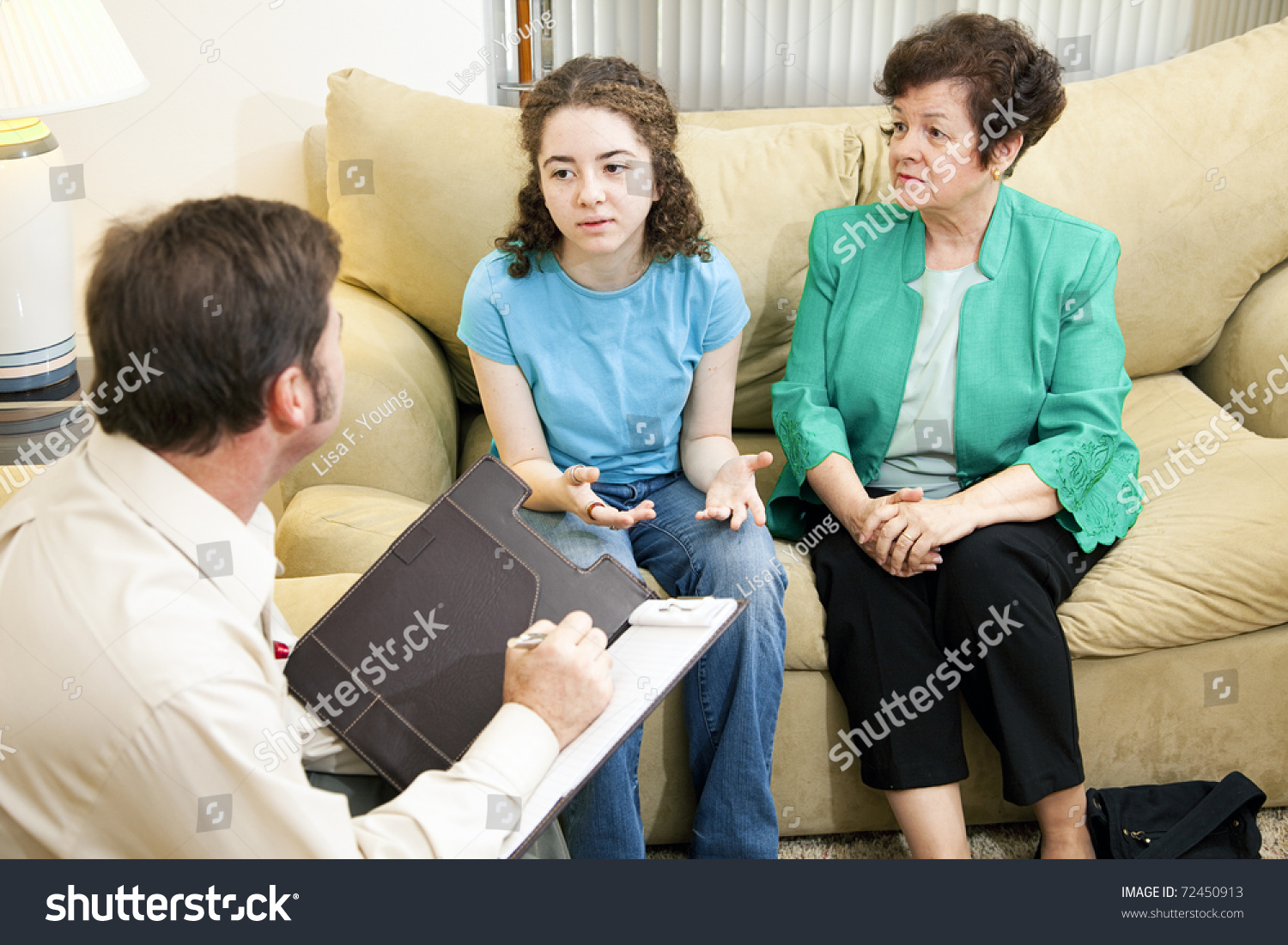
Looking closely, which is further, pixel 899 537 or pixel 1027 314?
pixel 1027 314

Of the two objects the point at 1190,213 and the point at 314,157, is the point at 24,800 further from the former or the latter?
the point at 1190,213

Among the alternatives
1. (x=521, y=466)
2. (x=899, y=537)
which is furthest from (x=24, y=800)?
(x=899, y=537)

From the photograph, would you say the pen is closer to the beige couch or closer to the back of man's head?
the back of man's head

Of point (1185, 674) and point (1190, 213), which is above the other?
point (1190, 213)

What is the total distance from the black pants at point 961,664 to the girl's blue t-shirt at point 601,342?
39 cm

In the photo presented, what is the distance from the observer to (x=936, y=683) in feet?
5.00

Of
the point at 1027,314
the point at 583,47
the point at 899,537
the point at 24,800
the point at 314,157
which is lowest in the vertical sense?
the point at 899,537

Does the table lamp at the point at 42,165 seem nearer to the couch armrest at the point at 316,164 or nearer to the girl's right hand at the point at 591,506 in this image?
the couch armrest at the point at 316,164

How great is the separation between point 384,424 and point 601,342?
0.37 m

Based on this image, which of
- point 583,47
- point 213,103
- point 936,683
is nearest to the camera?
point 936,683

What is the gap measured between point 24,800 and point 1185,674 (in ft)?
4.84

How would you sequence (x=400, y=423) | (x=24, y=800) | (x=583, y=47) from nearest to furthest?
(x=24, y=800), (x=400, y=423), (x=583, y=47)

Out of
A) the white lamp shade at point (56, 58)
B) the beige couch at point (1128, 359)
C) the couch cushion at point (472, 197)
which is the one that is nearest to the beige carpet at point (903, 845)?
the beige couch at point (1128, 359)

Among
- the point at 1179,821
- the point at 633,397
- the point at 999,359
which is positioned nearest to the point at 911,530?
the point at 999,359
